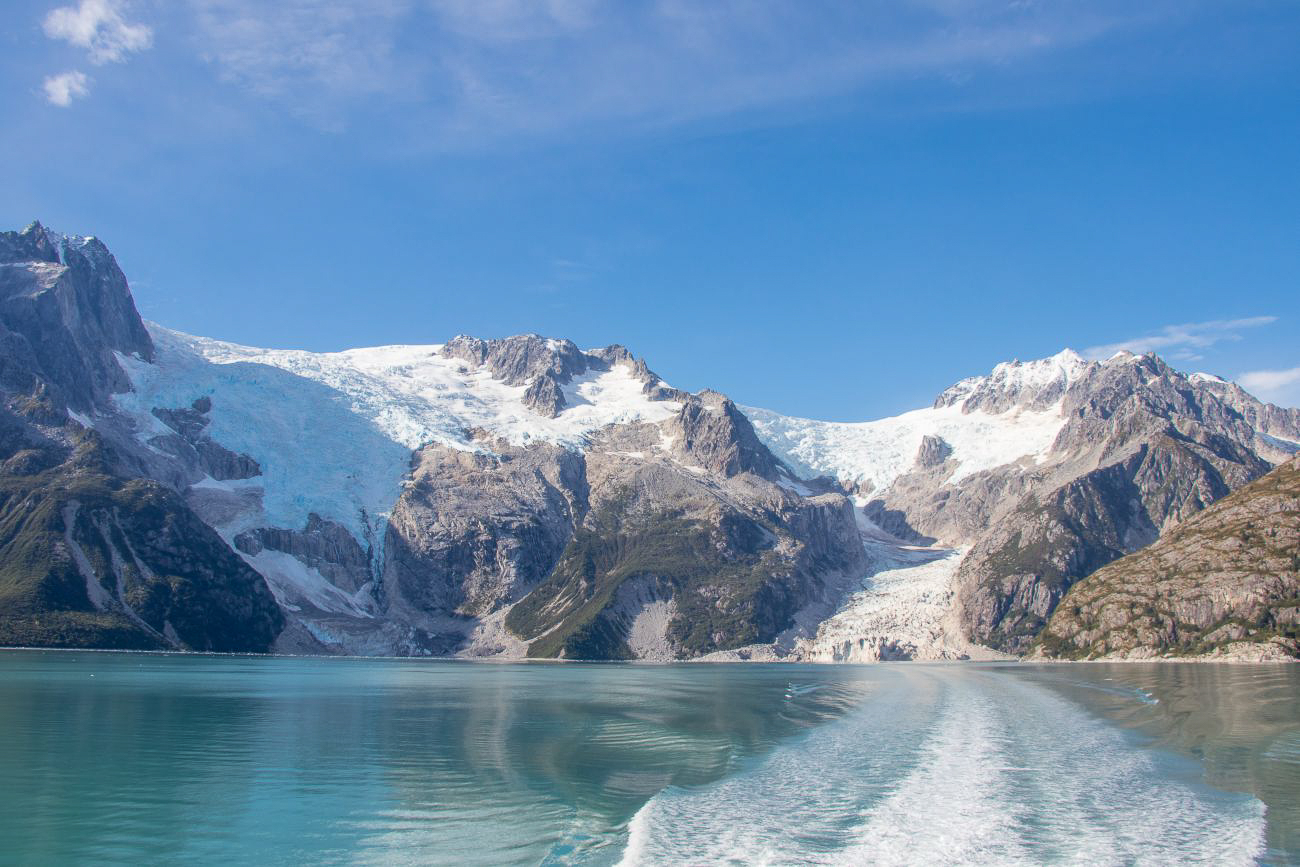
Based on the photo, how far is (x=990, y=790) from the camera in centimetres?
4631

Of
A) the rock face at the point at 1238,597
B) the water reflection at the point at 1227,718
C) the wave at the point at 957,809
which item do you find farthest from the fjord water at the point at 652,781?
the rock face at the point at 1238,597

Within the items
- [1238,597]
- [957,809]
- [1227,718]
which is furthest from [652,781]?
[1238,597]

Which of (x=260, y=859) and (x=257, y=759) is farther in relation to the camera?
(x=257, y=759)

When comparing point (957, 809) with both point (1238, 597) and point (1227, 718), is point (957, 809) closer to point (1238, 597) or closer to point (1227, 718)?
point (1227, 718)

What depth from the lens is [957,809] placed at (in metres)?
42.1

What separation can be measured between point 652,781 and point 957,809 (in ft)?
53.9

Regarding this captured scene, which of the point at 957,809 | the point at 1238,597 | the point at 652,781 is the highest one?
the point at 1238,597

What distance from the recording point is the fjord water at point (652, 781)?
3597 centimetres

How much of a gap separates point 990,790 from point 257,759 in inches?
1680

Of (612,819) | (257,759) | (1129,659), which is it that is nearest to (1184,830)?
(612,819)

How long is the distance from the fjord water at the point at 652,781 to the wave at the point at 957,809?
167 mm

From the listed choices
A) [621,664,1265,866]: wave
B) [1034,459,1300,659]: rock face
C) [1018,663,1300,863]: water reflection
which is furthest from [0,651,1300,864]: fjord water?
[1034,459,1300,659]: rock face

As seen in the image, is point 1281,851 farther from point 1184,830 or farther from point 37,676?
point 37,676

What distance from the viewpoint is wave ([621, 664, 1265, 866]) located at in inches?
1366
